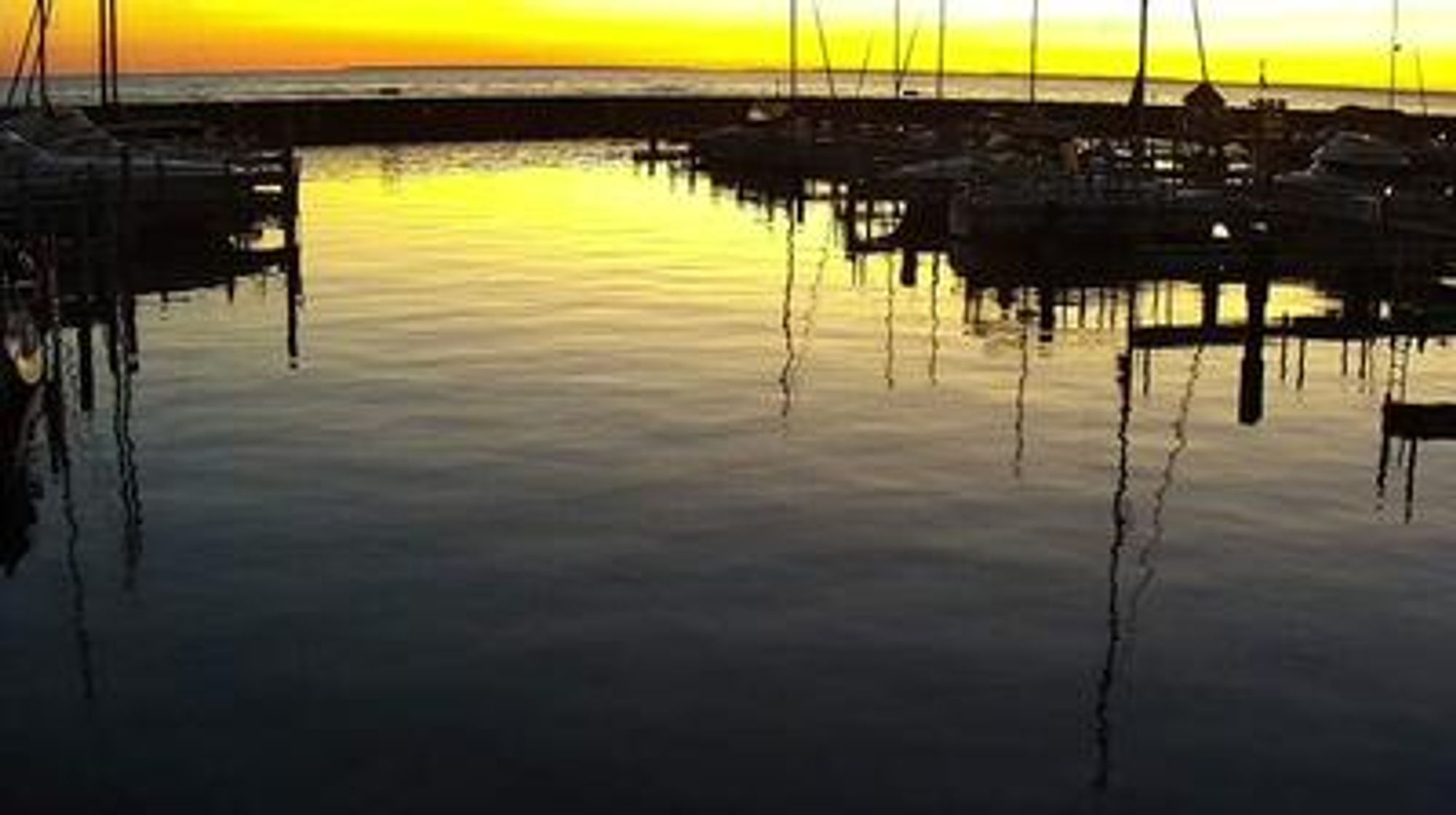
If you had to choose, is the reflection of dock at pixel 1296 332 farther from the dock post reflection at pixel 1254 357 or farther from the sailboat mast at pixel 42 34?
the sailboat mast at pixel 42 34

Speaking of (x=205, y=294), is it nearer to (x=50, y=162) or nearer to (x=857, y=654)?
(x=50, y=162)

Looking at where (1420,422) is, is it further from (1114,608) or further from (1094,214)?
(1094,214)

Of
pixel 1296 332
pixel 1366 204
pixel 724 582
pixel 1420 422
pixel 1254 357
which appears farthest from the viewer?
pixel 1366 204

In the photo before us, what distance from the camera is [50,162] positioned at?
44406 millimetres

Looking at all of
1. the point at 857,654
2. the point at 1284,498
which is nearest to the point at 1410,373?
the point at 1284,498

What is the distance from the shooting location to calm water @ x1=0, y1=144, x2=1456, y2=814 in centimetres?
1276

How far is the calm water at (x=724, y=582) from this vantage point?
12.8 m

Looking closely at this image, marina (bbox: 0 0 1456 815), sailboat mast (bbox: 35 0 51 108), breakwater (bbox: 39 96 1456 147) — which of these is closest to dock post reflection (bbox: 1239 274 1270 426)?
marina (bbox: 0 0 1456 815)

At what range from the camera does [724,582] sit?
17.4 m

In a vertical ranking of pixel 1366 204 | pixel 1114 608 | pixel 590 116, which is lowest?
pixel 1114 608

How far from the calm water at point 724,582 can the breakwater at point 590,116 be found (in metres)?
58.4

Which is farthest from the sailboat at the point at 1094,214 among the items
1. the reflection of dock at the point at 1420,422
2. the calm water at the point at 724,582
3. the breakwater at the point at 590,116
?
the breakwater at the point at 590,116

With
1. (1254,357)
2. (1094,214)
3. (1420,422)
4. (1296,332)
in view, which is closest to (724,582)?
(1420,422)

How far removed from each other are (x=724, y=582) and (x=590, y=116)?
97283 millimetres
